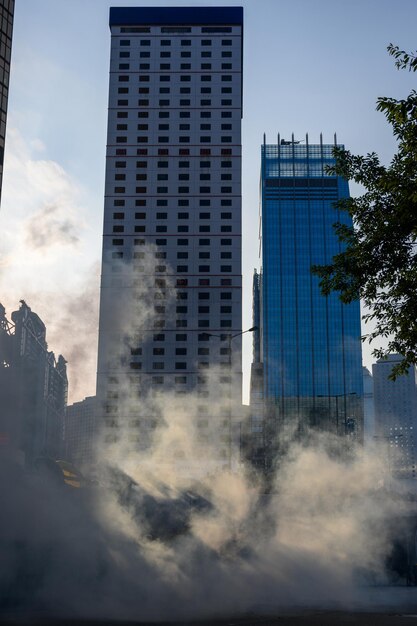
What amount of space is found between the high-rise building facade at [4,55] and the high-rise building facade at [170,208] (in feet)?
187

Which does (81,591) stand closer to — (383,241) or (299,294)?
(383,241)

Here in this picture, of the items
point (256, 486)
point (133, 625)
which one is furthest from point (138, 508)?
point (256, 486)

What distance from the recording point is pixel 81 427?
139 metres

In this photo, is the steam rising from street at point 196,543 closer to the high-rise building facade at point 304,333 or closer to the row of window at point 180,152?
the row of window at point 180,152

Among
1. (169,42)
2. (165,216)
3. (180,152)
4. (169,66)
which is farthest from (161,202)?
(169,42)

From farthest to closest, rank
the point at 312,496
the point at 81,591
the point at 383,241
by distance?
the point at 312,496 → the point at 81,591 → the point at 383,241

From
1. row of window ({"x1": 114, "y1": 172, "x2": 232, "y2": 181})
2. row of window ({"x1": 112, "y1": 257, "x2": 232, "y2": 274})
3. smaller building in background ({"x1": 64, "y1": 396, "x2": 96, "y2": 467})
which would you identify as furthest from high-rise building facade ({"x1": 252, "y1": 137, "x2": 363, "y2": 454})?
row of window ({"x1": 112, "y1": 257, "x2": 232, "y2": 274})

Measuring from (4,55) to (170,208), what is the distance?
66.0 meters

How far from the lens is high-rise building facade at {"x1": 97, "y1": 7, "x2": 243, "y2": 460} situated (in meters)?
111

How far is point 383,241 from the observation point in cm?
2128

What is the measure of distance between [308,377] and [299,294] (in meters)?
21.8

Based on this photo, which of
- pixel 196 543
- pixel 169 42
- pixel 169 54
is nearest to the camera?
pixel 196 543

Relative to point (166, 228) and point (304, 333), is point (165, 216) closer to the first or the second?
point (166, 228)

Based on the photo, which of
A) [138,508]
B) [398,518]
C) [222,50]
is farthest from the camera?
[222,50]
